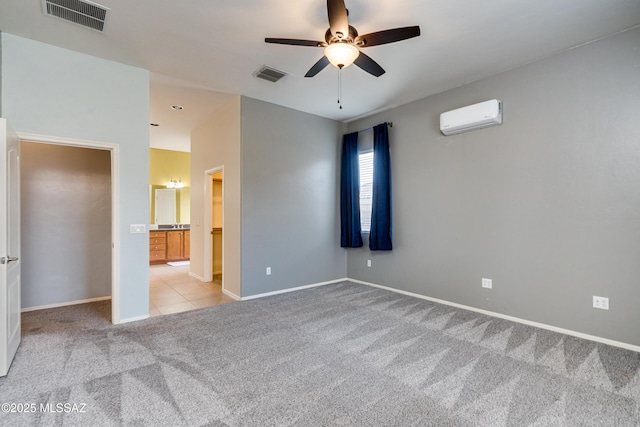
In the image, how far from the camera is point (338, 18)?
6.99ft

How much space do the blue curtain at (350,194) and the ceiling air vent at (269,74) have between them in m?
1.97

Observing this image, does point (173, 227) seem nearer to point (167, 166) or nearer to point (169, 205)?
point (169, 205)

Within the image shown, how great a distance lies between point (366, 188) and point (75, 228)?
14.8ft

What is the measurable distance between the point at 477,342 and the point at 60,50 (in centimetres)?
525

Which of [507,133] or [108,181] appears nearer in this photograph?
[507,133]

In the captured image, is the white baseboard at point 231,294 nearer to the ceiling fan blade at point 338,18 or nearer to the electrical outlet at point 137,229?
the electrical outlet at point 137,229

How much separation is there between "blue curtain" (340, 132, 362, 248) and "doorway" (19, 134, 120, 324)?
3.55m

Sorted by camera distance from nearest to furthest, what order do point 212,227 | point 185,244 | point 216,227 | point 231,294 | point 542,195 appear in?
point 542,195 → point 231,294 → point 212,227 → point 216,227 → point 185,244

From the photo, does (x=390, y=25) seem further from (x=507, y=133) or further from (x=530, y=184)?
(x=530, y=184)

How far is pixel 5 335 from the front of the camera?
237 cm

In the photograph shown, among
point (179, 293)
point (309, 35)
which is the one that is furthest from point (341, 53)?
point (179, 293)

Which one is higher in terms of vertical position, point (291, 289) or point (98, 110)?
point (98, 110)

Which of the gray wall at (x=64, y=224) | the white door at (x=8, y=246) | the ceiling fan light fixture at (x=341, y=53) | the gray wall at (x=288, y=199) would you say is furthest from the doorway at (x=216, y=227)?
the ceiling fan light fixture at (x=341, y=53)

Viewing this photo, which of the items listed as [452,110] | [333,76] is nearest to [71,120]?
[333,76]
